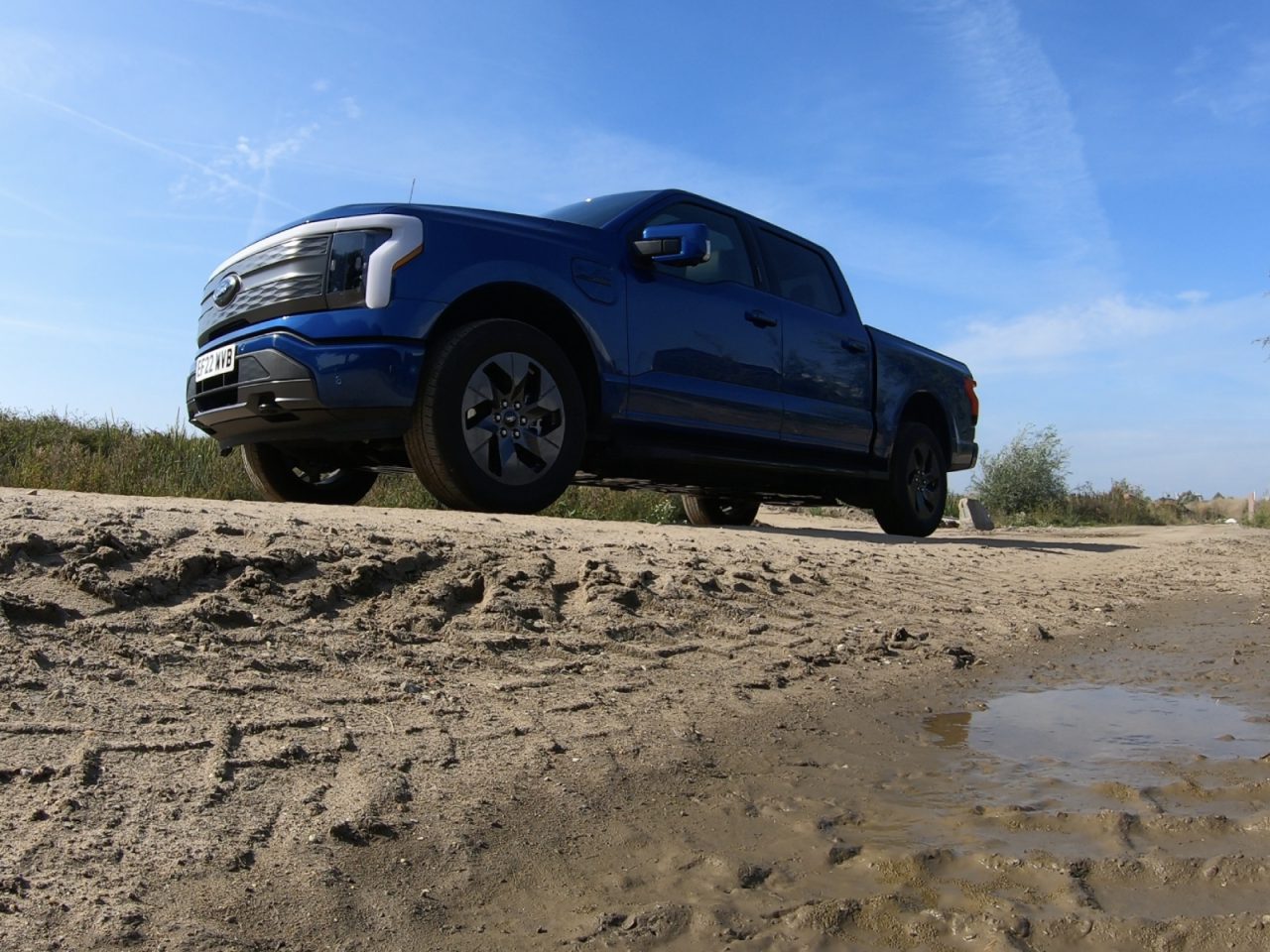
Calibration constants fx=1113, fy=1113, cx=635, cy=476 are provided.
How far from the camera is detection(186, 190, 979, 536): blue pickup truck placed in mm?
4777

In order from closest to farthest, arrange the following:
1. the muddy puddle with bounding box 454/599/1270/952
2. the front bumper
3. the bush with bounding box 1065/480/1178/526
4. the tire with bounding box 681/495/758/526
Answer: the muddy puddle with bounding box 454/599/1270/952
the front bumper
the tire with bounding box 681/495/758/526
the bush with bounding box 1065/480/1178/526

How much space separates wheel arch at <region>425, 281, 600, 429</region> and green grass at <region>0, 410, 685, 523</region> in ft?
5.37

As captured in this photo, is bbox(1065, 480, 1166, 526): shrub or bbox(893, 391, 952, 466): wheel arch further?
bbox(1065, 480, 1166, 526): shrub

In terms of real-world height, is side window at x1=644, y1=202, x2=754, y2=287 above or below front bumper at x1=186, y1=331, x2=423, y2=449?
above

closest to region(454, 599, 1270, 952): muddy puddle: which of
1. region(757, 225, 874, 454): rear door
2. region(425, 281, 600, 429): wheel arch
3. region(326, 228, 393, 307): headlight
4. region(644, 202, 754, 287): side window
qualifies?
region(425, 281, 600, 429): wheel arch

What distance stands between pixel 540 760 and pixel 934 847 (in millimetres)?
907

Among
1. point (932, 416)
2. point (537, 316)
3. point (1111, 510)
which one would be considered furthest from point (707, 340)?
point (1111, 510)

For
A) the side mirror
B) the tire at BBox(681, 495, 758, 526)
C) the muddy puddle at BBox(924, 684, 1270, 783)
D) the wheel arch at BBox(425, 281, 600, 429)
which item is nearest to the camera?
the muddy puddle at BBox(924, 684, 1270, 783)

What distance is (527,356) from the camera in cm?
505

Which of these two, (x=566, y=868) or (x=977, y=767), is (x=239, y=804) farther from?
(x=977, y=767)

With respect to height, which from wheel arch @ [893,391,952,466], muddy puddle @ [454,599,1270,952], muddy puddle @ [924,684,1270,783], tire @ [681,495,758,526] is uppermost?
wheel arch @ [893,391,952,466]

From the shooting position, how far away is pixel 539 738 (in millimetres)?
2689

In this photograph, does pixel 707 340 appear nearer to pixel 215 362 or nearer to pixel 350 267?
pixel 350 267

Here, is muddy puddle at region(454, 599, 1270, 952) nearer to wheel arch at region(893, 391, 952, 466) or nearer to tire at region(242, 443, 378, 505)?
tire at region(242, 443, 378, 505)
